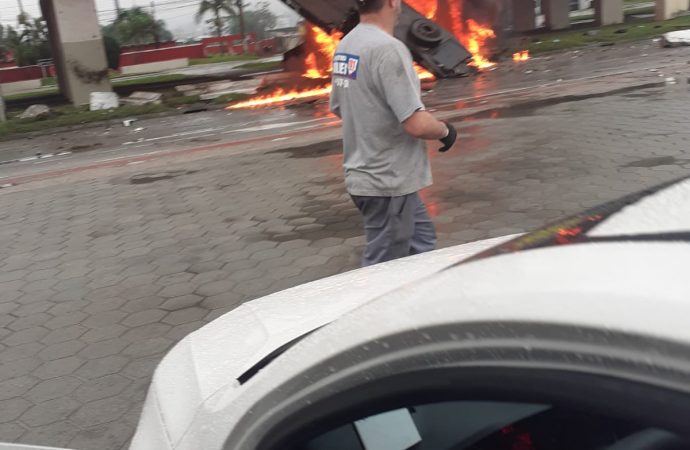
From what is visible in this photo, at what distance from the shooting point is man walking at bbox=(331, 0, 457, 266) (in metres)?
3.27

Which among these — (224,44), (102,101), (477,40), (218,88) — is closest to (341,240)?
(102,101)

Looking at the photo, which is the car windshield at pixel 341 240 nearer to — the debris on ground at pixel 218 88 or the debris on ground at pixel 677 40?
the debris on ground at pixel 677 40

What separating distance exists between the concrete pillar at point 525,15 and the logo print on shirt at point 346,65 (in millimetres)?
32805

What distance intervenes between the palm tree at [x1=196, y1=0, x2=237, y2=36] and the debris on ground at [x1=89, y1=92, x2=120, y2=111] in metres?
57.5

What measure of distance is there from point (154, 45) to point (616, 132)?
55492mm

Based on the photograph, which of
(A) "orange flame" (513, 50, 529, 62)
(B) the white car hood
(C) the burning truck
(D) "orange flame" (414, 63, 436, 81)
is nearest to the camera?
(B) the white car hood

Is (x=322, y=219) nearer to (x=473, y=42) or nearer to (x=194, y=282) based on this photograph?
(x=194, y=282)

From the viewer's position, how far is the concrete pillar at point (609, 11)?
3200cm

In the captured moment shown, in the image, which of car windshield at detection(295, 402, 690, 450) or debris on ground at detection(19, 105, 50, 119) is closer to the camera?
car windshield at detection(295, 402, 690, 450)

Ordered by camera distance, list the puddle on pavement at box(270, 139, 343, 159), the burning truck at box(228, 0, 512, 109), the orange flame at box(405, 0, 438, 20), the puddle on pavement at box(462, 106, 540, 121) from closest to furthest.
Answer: the puddle on pavement at box(270, 139, 343, 159) → the puddle on pavement at box(462, 106, 540, 121) → the burning truck at box(228, 0, 512, 109) → the orange flame at box(405, 0, 438, 20)

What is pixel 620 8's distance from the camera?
106ft

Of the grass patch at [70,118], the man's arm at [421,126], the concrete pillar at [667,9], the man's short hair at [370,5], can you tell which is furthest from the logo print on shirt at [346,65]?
the concrete pillar at [667,9]

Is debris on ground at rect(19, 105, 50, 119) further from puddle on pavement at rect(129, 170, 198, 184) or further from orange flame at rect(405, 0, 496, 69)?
orange flame at rect(405, 0, 496, 69)

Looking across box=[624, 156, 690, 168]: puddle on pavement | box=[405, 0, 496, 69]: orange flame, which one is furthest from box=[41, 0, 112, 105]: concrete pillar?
box=[624, 156, 690, 168]: puddle on pavement
